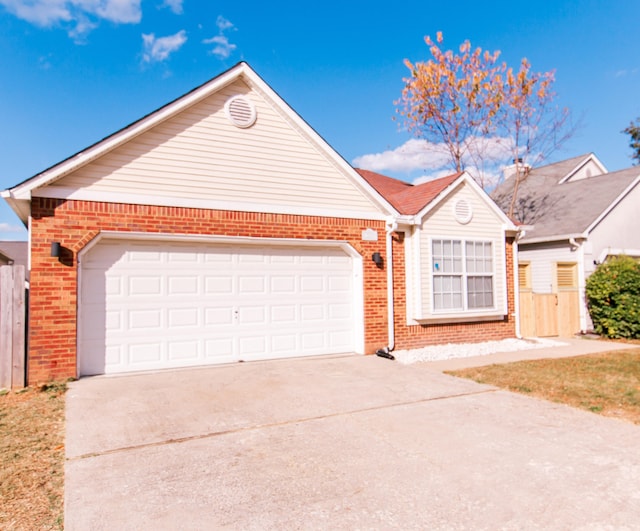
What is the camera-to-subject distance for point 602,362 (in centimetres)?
966

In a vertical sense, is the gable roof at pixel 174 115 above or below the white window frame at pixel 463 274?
above

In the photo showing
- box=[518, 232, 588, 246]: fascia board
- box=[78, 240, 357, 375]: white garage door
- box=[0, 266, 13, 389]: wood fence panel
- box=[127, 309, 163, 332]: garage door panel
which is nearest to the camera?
box=[0, 266, 13, 389]: wood fence panel

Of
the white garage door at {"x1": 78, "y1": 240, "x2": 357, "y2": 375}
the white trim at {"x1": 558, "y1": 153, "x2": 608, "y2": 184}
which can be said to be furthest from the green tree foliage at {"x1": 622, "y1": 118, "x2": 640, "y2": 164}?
the white garage door at {"x1": 78, "y1": 240, "x2": 357, "y2": 375}

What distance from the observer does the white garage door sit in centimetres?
805

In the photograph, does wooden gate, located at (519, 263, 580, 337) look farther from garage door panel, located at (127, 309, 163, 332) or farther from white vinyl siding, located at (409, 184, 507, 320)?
garage door panel, located at (127, 309, 163, 332)

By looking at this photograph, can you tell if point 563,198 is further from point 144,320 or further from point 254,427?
point 254,427

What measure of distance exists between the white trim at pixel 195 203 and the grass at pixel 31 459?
10.6 feet

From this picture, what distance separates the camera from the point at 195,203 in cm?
867

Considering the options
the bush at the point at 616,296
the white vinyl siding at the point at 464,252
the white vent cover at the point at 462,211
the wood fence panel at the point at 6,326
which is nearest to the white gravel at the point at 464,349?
the white vinyl siding at the point at 464,252

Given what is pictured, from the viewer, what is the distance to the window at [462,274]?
1114 centimetres

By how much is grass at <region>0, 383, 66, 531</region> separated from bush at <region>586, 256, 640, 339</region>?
1454 cm

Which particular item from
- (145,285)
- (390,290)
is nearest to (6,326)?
(145,285)

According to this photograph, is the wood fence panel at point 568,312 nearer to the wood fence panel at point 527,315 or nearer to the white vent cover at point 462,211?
the wood fence panel at point 527,315

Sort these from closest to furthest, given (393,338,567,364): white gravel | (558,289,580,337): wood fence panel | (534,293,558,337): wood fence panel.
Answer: (393,338,567,364): white gravel, (534,293,558,337): wood fence panel, (558,289,580,337): wood fence panel
